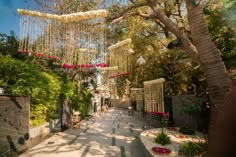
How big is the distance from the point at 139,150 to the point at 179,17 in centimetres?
617

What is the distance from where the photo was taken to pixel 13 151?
5.22 metres

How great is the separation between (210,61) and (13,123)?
4.73 metres

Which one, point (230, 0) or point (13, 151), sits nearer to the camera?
point (230, 0)

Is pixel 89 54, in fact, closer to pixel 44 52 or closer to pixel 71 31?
pixel 71 31

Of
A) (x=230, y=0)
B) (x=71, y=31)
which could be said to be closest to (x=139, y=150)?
(x=71, y=31)

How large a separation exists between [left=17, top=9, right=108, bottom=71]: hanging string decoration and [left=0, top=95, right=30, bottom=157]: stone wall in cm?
140

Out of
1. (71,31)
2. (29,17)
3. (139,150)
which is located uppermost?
(29,17)

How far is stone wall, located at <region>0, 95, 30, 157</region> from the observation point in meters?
4.90

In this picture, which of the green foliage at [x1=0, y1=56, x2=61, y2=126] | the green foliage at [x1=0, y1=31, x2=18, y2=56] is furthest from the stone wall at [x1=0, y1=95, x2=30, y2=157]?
the green foliage at [x1=0, y1=31, x2=18, y2=56]

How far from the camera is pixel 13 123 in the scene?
17.4ft

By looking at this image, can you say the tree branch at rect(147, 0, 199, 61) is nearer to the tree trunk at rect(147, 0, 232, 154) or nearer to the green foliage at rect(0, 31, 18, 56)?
the tree trunk at rect(147, 0, 232, 154)

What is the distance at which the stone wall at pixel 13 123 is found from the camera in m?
4.90

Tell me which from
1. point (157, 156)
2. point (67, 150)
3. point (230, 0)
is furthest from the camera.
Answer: point (67, 150)

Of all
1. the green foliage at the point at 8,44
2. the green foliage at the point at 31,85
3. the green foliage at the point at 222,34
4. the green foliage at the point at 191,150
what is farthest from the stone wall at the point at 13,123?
the green foliage at the point at 222,34
